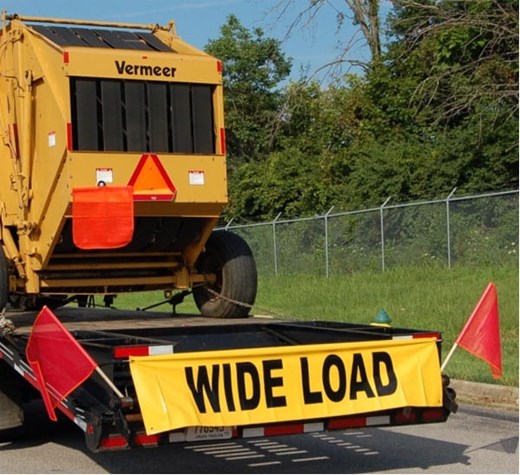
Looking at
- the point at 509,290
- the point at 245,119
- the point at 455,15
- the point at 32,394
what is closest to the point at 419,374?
the point at 32,394

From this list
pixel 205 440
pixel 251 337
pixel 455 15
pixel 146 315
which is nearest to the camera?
pixel 205 440

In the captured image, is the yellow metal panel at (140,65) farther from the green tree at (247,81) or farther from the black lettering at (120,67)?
the green tree at (247,81)

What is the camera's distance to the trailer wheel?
1003cm

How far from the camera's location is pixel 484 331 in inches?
302

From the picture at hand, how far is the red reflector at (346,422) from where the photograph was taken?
697cm

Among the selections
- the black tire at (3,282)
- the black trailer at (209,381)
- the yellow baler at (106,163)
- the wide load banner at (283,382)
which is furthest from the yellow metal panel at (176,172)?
the wide load banner at (283,382)

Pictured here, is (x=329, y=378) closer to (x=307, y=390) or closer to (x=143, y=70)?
(x=307, y=390)

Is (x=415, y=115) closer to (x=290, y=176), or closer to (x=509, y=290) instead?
(x=290, y=176)

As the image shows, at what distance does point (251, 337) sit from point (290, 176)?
920 inches

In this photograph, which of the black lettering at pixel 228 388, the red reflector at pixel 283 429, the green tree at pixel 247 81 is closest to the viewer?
the black lettering at pixel 228 388

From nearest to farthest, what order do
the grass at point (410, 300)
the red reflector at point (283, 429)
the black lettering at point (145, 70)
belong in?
the red reflector at point (283, 429), the black lettering at point (145, 70), the grass at point (410, 300)

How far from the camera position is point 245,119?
40.2 m

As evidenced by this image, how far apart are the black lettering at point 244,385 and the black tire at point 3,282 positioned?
2999 mm

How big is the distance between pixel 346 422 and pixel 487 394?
4.31m
